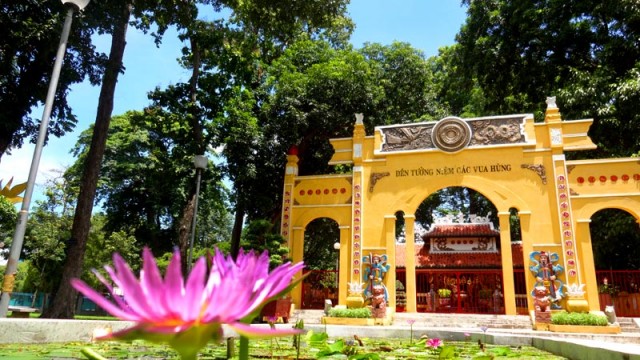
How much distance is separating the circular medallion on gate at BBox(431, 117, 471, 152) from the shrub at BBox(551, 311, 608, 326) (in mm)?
5470

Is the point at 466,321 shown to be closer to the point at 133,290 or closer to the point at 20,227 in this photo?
the point at 20,227

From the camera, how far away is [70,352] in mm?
3283

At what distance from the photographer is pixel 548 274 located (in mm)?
12250

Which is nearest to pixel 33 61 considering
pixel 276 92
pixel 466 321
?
pixel 276 92

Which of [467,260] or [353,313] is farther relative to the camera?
[467,260]

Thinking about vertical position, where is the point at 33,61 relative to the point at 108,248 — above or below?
above

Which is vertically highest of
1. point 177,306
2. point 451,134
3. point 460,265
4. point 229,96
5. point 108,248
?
point 229,96

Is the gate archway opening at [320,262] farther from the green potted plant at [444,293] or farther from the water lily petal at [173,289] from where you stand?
the water lily petal at [173,289]

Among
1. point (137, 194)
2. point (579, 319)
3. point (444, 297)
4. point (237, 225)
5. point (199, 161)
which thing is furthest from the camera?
point (137, 194)

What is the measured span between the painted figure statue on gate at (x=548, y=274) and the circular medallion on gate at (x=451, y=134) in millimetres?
3883

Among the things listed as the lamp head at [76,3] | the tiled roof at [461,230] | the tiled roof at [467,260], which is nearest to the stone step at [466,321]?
the tiled roof at [467,260]

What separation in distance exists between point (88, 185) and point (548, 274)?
11818mm

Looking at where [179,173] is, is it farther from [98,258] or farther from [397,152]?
[98,258]

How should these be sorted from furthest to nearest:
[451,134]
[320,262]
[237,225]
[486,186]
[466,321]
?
[320,262] < [237,225] < [451,134] < [486,186] < [466,321]
